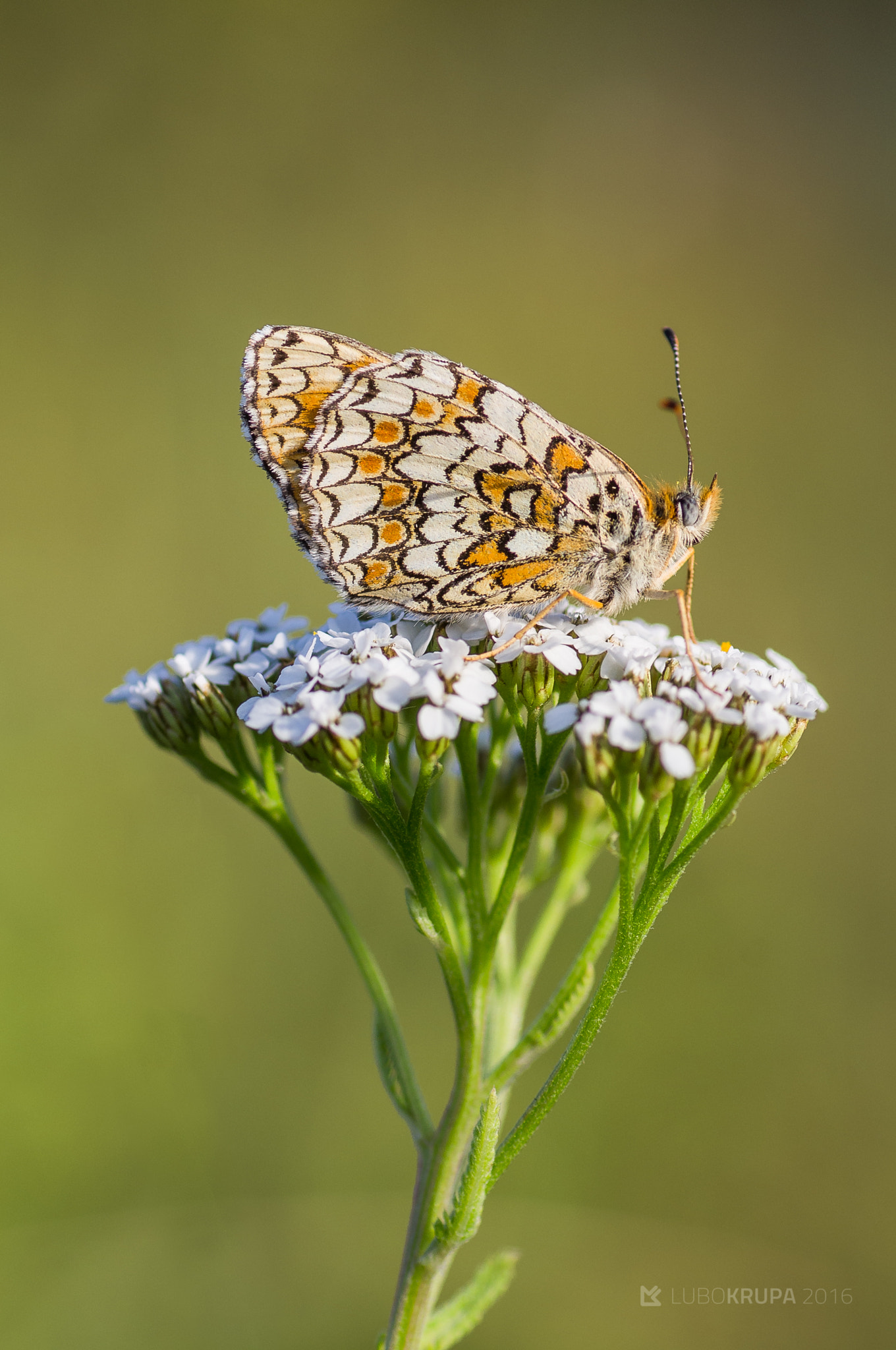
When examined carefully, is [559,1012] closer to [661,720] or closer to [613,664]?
[661,720]

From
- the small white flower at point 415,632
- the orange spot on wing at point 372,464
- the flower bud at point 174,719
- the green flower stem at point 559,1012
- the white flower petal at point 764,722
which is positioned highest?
the orange spot on wing at point 372,464

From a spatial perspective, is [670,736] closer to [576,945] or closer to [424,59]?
[576,945]

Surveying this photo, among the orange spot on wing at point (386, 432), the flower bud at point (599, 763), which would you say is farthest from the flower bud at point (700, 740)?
the orange spot on wing at point (386, 432)

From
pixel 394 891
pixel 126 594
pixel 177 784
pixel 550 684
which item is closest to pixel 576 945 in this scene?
pixel 394 891

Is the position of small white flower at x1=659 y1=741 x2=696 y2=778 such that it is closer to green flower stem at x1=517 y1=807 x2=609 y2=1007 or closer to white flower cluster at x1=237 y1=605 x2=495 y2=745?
white flower cluster at x1=237 y1=605 x2=495 y2=745

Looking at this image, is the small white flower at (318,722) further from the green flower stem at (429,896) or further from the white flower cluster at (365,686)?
the green flower stem at (429,896)

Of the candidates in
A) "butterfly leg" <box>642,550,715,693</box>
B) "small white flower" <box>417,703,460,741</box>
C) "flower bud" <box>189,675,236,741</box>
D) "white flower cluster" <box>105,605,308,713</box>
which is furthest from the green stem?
"white flower cluster" <box>105,605,308,713</box>

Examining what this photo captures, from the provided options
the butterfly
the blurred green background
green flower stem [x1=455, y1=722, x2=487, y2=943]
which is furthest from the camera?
the blurred green background
